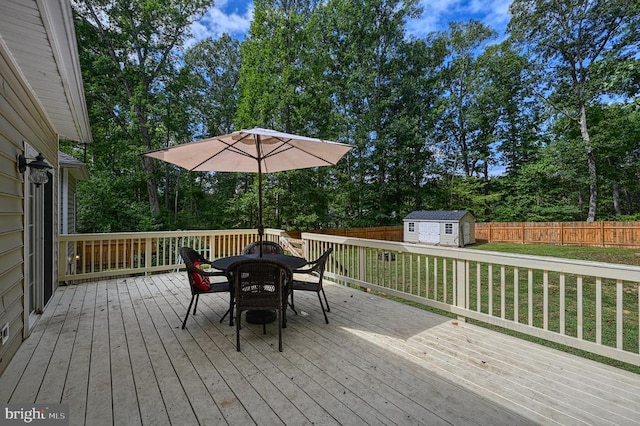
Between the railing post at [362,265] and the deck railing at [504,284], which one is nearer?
the deck railing at [504,284]

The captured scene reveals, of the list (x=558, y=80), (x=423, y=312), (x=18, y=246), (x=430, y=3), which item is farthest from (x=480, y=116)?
(x=18, y=246)

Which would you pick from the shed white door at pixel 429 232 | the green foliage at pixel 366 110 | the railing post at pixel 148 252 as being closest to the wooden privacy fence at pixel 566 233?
the green foliage at pixel 366 110

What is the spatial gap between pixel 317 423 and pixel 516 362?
1841 mm

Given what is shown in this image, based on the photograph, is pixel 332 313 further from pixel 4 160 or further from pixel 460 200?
pixel 460 200

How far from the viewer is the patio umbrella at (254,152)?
11.1ft

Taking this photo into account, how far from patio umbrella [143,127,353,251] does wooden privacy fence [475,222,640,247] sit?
52.9 ft

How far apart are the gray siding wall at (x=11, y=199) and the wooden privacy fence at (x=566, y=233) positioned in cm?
1887

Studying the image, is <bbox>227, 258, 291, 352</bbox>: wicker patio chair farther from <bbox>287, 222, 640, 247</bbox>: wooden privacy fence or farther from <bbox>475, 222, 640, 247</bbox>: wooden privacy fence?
<bbox>475, 222, 640, 247</bbox>: wooden privacy fence

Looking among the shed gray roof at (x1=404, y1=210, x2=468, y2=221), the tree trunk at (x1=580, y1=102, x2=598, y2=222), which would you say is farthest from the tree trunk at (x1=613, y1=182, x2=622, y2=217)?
the shed gray roof at (x1=404, y1=210, x2=468, y2=221)

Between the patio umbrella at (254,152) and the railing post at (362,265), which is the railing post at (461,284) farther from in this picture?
the patio umbrella at (254,152)

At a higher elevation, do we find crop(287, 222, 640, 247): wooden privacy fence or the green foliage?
the green foliage
